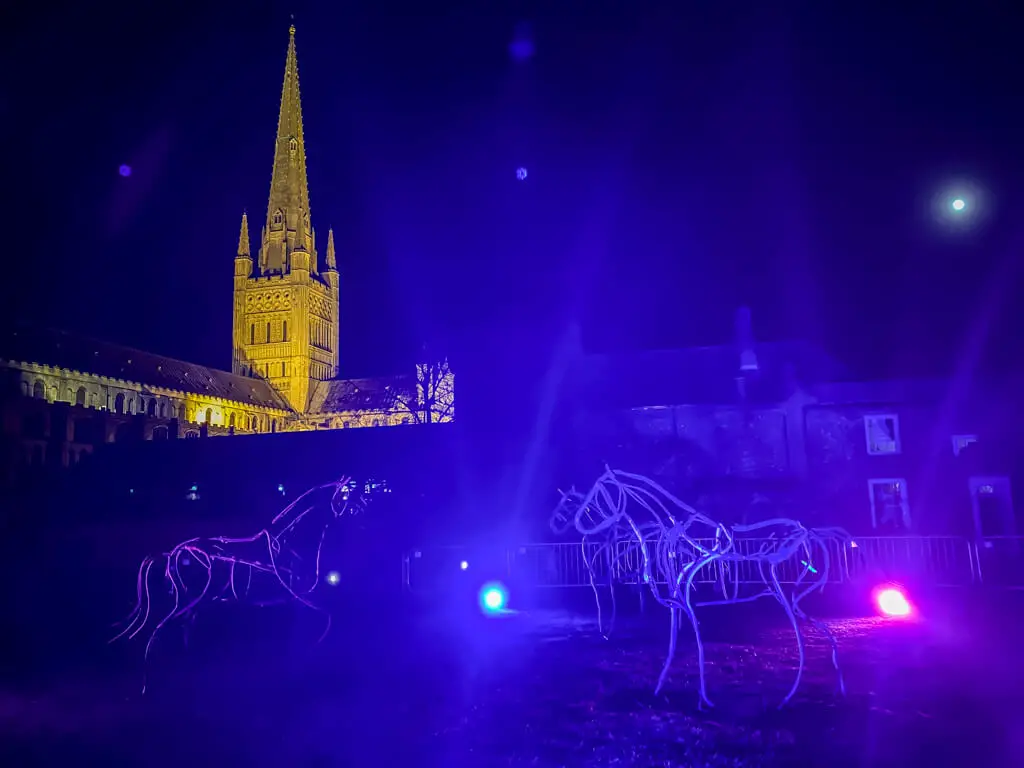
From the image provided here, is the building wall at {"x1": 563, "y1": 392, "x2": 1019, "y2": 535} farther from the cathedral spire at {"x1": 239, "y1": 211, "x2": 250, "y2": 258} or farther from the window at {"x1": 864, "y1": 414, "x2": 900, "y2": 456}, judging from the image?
the cathedral spire at {"x1": 239, "y1": 211, "x2": 250, "y2": 258}

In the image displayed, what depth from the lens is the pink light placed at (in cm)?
1485

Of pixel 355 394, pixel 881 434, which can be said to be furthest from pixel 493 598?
pixel 355 394

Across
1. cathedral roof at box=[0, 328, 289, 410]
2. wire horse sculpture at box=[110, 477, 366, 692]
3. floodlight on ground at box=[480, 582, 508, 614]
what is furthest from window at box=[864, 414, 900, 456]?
cathedral roof at box=[0, 328, 289, 410]

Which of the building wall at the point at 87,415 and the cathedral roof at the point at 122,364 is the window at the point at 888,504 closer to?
the building wall at the point at 87,415

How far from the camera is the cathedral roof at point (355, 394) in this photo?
91.1 metres

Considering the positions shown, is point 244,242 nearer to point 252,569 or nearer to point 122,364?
point 122,364

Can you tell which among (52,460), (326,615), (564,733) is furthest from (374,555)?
(52,460)

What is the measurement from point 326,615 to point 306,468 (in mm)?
21877

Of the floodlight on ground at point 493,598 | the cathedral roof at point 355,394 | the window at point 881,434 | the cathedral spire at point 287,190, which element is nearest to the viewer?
the floodlight on ground at point 493,598

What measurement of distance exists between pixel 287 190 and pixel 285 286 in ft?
50.9

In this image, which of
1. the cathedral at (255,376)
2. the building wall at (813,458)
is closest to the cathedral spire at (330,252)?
the cathedral at (255,376)

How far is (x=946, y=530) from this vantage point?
74.1 feet

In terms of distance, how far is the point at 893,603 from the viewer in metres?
15.0

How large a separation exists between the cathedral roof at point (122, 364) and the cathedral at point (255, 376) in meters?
0.15
